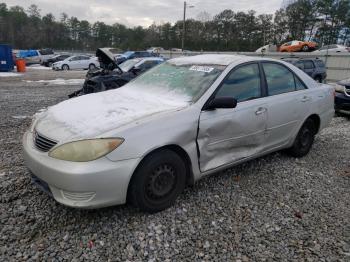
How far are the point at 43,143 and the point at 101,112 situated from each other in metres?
0.60

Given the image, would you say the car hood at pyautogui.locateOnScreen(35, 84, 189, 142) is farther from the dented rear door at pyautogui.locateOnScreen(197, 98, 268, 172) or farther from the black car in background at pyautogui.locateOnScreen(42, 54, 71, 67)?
the black car in background at pyautogui.locateOnScreen(42, 54, 71, 67)

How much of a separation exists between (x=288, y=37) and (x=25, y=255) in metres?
69.0

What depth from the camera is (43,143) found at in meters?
2.69

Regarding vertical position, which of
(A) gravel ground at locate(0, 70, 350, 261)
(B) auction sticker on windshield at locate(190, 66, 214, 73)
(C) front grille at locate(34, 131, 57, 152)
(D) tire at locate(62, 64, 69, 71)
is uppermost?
(B) auction sticker on windshield at locate(190, 66, 214, 73)

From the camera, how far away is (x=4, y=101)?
29.6 ft

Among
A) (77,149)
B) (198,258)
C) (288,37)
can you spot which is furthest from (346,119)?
(288,37)

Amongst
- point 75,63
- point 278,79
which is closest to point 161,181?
point 278,79

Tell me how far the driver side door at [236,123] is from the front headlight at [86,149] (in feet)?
3.08

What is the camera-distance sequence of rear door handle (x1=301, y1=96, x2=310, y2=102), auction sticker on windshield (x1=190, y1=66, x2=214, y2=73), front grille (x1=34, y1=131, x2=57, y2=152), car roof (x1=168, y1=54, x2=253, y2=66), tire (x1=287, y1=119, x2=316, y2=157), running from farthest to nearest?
tire (x1=287, y1=119, x2=316, y2=157) < rear door handle (x1=301, y1=96, x2=310, y2=102) < car roof (x1=168, y1=54, x2=253, y2=66) < auction sticker on windshield (x1=190, y1=66, x2=214, y2=73) < front grille (x1=34, y1=131, x2=57, y2=152)

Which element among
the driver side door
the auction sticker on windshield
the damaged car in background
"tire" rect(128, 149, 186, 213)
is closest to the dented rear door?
the driver side door

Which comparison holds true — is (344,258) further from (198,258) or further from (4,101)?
(4,101)

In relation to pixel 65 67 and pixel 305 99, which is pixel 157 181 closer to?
pixel 305 99

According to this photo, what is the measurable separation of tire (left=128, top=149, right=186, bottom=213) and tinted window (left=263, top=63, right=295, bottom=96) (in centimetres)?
172

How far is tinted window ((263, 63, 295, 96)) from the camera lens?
3.84m
